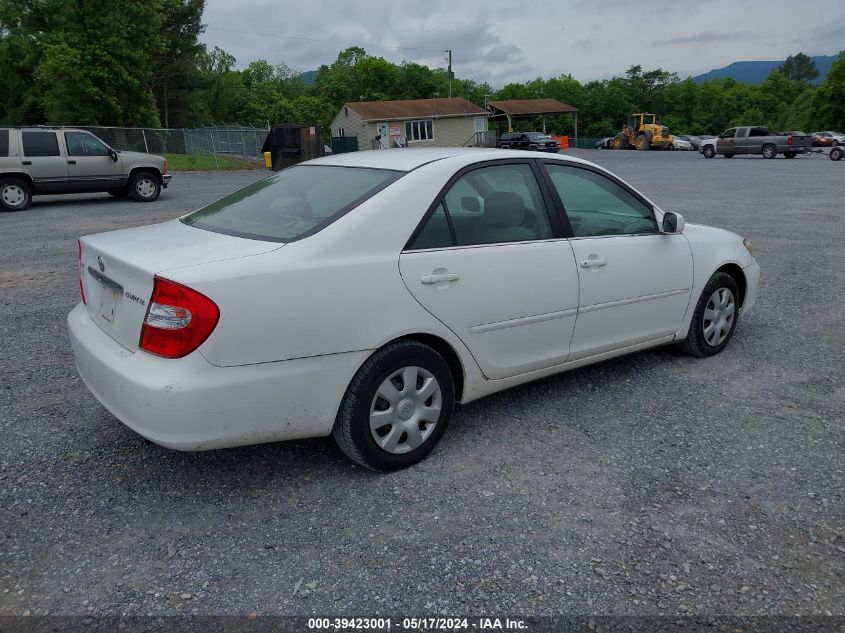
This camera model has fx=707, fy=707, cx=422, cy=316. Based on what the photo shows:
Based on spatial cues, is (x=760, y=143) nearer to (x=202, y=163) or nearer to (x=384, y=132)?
(x=202, y=163)

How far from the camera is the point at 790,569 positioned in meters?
2.74

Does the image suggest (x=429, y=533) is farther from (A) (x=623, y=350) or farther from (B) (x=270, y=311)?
(A) (x=623, y=350)

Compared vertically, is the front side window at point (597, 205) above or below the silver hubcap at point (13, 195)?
above

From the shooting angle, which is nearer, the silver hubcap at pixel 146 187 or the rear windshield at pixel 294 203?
the rear windshield at pixel 294 203

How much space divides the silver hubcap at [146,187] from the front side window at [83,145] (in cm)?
102

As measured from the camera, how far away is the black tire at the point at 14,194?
49.4ft

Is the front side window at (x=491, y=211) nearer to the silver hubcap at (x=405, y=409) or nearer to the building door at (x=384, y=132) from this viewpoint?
the silver hubcap at (x=405, y=409)

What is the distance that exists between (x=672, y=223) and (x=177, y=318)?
3.19 m

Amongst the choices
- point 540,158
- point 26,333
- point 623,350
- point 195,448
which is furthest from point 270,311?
point 26,333

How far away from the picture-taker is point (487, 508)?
3.19 metres

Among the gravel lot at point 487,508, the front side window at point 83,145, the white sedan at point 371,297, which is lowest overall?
the gravel lot at point 487,508

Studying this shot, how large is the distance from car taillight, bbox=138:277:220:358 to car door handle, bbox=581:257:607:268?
7.18 ft

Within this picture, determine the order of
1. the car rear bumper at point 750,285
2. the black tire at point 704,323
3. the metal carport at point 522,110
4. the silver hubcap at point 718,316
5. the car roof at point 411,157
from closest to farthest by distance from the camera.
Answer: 1. the car roof at point 411,157
2. the black tire at point 704,323
3. the silver hubcap at point 718,316
4. the car rear bumper at point 750,285
5. the metal carport at point 522,110

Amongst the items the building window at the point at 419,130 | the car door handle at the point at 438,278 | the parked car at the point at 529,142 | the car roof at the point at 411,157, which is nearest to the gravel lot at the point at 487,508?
the car door handle at the point at 438,278
